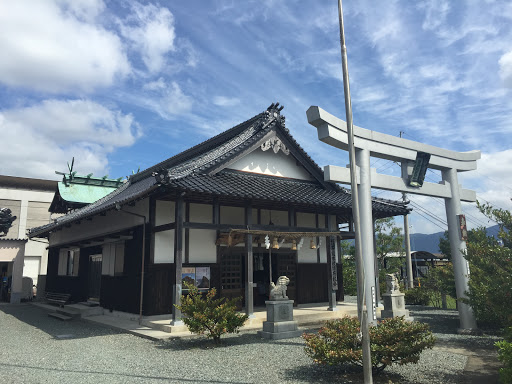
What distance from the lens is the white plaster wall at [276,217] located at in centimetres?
1608

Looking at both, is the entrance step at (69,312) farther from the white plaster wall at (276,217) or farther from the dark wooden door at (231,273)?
the white plaster wall at (276,217)

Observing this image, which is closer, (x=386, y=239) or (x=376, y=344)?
(x=376, y=344)

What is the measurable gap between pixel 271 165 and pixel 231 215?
9.42ft

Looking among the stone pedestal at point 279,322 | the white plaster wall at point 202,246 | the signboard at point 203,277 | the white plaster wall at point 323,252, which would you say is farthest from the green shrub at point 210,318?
the white plaster wall at point 323,252

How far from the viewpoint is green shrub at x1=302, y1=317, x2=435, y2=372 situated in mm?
6805

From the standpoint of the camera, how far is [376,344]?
22.8 ft

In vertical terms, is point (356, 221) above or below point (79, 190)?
below

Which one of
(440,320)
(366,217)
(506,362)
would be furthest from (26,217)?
(506,362)

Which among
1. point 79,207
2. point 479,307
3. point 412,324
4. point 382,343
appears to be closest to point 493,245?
point 479,307

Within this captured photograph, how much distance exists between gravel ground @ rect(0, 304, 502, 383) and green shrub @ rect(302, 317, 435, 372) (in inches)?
18.0

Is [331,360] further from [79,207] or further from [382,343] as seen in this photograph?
[79,207]

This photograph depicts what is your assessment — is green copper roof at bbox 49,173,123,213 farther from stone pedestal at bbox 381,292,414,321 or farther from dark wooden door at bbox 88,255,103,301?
stone pedestal at bbox 381,292,414,321

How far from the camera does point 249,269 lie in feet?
42.5

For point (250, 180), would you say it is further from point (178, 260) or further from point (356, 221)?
point (356, 221)
